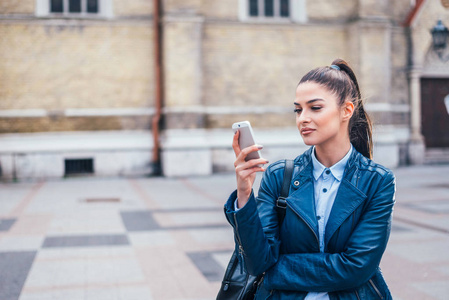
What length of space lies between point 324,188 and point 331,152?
0.14m

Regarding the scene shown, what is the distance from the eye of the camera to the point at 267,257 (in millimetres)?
2121

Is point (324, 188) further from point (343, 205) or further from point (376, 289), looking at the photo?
point (376, 289)

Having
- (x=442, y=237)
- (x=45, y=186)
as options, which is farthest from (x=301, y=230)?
(x=45, y=186)

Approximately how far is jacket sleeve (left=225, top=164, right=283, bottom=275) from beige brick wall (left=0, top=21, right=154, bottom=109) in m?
15.6

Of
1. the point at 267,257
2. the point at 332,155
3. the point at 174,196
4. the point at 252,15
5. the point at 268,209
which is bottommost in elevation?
the point at 174,196

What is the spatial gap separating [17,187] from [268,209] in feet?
45.6

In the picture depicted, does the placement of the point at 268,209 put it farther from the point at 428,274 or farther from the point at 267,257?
the point at 428,274

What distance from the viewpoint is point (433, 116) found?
778 inches

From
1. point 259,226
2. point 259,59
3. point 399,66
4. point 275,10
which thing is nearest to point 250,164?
point 259,226

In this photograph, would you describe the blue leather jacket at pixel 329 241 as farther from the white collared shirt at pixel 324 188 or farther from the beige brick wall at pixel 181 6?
the beige brick wall at pixel 181 6

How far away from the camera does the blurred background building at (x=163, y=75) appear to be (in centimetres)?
1680

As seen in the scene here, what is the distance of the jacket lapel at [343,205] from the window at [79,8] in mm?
16123

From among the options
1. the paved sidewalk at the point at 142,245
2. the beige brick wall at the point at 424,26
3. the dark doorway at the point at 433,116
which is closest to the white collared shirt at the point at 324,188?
the paved sidewalk at the point at 142,245

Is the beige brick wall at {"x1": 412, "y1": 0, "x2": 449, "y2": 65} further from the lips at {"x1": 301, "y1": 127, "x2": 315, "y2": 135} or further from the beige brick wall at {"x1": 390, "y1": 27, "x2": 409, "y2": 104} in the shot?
the lips at {"x1": 301, "y1": 127, "x2": 315, "y2": 135}
